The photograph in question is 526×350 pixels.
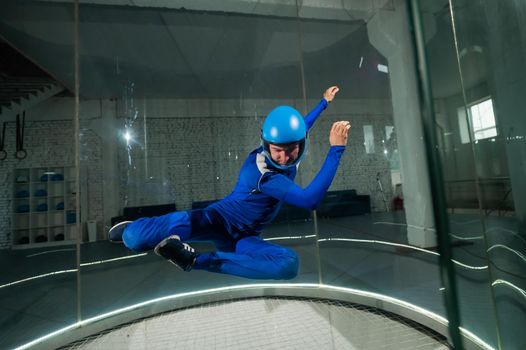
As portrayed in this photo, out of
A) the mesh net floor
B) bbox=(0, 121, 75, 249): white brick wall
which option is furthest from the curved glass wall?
bbox=(0, 121, 75, 249): white brick wall

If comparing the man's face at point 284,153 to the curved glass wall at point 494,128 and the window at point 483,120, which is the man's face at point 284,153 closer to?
the curved glass wall at point 494,128

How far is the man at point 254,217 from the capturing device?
5.90ft

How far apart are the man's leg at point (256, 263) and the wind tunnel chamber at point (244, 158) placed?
33.9 inches

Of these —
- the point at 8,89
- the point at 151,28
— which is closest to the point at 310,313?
the point at 151,28

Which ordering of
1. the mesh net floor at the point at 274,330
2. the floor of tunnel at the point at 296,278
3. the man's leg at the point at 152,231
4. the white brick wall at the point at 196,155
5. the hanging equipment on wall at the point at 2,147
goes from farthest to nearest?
the hanging equipment on wall at the point at 2,147 → the white brick wall at the point at 196,155 → the floor of tunnel at the point at 296,278 → the mesh net floor at the point at 274,330 → the man's leg at the point at 152,231

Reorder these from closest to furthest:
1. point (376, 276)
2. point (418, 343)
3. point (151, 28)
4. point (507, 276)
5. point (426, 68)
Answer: point (426, 68), point (507, 276), point (418, 343), point (376, 276), point (151, 28)

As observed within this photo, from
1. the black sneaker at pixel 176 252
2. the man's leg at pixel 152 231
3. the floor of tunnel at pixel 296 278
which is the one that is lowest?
the floor of tunnel at pixel 296 278

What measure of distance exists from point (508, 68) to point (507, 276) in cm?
152

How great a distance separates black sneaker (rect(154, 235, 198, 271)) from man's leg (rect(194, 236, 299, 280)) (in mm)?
78

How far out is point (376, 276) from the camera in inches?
148

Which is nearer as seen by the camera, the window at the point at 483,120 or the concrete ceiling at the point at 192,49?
the window at the point at 483,120

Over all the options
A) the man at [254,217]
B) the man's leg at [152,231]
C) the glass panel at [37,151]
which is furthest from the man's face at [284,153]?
the glass panel at [37,151]

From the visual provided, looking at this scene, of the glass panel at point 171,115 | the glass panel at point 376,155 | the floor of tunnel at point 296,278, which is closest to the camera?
the floor of tunnel at point 296,278

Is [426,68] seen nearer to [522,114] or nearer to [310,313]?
[522,114]
